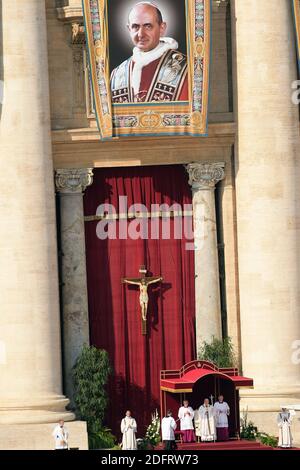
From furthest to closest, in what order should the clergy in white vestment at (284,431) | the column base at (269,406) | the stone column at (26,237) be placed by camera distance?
the column base at (269,406)
the stone column at (26,237)
the clergy in white vestment at (284,431)

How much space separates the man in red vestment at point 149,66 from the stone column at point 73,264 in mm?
3067

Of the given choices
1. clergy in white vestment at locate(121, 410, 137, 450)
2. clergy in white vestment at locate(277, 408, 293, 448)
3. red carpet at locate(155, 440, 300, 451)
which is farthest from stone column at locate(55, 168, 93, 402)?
clergy in white vestment at locate(277, 408, 293, 448)

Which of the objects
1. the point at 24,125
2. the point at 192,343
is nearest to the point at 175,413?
the point at 192,343

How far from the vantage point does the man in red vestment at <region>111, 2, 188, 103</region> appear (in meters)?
83.1

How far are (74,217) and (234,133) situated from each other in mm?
5462

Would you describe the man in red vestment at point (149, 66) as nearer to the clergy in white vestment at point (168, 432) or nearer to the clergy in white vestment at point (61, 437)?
the clergy in white vestment at point (168, 432)

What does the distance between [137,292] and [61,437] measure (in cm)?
775

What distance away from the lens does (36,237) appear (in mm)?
82000

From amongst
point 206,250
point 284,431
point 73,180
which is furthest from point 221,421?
point 73,180

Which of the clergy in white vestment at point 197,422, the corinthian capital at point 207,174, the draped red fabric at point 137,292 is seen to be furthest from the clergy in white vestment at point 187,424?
the corinthian capital at point 207,174

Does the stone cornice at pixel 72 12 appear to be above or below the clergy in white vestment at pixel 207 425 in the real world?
above

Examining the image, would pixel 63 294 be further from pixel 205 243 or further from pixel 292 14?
pixel 292 14

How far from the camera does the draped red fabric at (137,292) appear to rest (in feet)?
278
